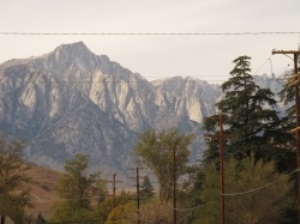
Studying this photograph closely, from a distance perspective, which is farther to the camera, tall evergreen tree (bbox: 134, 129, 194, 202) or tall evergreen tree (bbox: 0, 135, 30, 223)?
tall evergreen tree (bbox: 134, 129, 194, 202)

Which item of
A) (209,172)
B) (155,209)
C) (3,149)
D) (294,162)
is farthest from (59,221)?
(294,162)

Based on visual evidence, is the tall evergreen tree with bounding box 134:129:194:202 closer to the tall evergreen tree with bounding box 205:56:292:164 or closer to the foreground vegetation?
the foreground vegetation

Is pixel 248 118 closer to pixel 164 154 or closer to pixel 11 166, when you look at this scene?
pixel 164 154

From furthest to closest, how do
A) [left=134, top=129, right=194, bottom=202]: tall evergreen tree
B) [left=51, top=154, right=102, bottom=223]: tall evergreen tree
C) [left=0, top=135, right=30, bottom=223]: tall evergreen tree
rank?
[left=51, top=154, right=102, bottom=223]: tall evergreen tree → [left=134, top=129, right=194, bottom=202]: tall evergreen tree → [left=0, top=135, right=30, bottom=223]: tall evergreen tree

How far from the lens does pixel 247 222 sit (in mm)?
54875

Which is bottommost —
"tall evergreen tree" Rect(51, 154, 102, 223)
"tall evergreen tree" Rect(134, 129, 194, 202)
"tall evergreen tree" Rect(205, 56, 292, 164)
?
"tall evergreen tree" Rect(51, 154, 102, 223)

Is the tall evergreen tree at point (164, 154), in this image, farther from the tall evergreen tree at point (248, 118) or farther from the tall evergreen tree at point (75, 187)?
the tall evergreen tree at point (248, 118)

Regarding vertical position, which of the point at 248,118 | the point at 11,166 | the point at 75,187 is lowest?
the point at 75,187

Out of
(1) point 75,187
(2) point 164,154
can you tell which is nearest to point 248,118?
(2) point 164,154

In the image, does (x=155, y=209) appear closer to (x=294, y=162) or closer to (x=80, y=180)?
(x=294, y=162)

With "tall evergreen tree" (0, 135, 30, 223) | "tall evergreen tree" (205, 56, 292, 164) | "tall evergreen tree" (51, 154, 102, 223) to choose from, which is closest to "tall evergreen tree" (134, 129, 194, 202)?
"tall evergreen tree" (51, 154, 102, 223)

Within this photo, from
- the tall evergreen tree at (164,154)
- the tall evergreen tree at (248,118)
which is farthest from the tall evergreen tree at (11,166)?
the tall evergreen tree at (248,118)

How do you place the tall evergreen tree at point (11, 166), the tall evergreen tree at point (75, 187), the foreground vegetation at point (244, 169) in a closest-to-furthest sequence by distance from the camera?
the foreground vegetation at point (244, 169) < the tall evergreen tree at point (11, 166) < the tall evergreen tree at point (75, 187)

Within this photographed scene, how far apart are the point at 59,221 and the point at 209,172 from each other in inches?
1596
